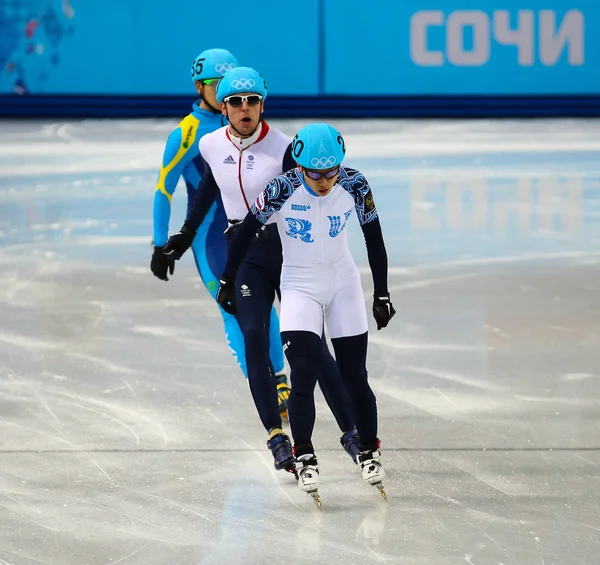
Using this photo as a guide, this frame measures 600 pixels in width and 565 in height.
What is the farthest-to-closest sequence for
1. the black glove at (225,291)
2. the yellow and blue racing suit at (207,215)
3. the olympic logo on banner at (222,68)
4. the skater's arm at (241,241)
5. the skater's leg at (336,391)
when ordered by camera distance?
the yellow and blue racing suit at (207,215)
the olympic logo on banner at (222,68)
the skater's leg at (336,391)
the black glove at (225,291)
the skater's arm at (241,241)

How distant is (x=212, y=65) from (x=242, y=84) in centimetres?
66

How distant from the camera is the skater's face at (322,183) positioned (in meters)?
4.50

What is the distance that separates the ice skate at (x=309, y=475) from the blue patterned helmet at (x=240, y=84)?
1500 mm

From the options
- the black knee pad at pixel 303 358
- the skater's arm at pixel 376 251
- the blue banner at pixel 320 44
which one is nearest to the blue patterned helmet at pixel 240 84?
the skater's arm at pixel 376 251

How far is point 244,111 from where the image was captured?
5.10 metres

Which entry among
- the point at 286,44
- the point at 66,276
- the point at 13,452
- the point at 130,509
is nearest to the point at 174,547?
the point at 130,509

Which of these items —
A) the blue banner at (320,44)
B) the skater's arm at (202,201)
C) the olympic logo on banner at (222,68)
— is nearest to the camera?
the skater's arm at (202,201)

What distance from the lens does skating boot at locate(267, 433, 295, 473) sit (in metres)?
4.76

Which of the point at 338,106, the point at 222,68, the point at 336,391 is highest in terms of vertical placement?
the point at 222,68

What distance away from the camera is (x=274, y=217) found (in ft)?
15.5

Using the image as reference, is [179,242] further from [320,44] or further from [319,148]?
[320,44]

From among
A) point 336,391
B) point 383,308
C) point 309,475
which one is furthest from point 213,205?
point 309,475

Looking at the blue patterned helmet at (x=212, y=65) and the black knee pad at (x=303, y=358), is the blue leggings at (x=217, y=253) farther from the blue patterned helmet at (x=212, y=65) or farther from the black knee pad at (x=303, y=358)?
the black knee pad at (x=303, y=358)

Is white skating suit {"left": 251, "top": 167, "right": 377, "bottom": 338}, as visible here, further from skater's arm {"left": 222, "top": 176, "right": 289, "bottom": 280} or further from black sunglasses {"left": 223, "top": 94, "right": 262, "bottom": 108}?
black sunglasses {"left": 223, "top": 94, "right": 262, "bottom": 108}
